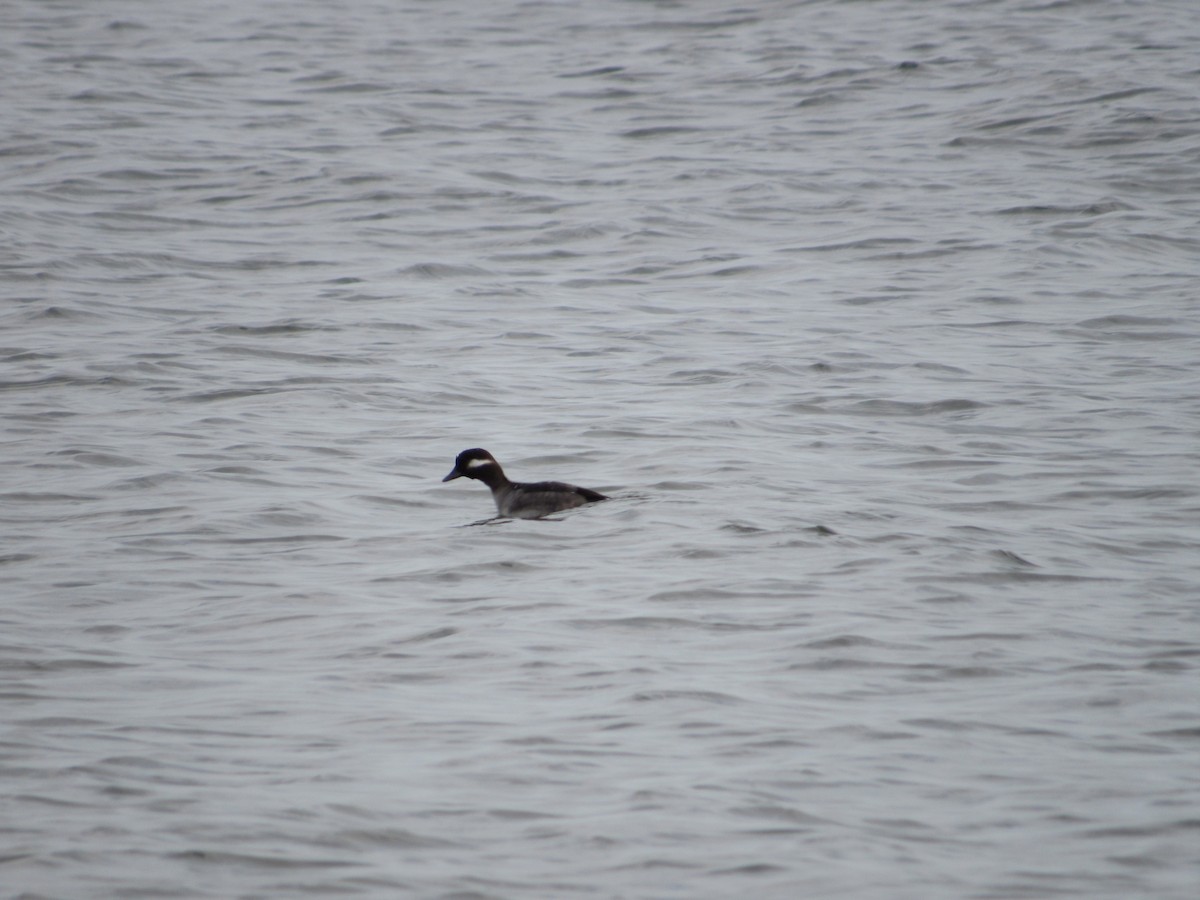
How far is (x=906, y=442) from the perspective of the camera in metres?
13.0

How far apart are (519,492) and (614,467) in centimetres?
147

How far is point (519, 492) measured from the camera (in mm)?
11008

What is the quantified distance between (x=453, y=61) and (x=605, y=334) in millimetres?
13663

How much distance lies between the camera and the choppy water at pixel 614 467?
6.50m

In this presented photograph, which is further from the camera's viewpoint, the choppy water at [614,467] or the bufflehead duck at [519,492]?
the bufflehead duck at [519,492]

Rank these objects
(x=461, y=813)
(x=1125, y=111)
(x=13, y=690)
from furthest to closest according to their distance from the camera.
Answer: (x=1125, y=111), (x=13, y=690), (x=461, y=813)

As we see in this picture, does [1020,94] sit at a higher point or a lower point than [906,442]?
higher

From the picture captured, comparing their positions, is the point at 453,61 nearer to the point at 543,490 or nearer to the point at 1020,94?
the point at 1020,94

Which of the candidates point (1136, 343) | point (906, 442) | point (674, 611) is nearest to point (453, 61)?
point (1136, 343)

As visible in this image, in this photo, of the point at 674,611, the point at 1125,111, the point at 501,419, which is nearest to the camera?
the point at 674,611

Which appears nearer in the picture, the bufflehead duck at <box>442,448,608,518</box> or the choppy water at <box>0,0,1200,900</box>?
the choppy water at <box>0,0,1200,900</box>

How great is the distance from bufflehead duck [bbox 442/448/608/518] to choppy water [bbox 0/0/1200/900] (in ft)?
0.60

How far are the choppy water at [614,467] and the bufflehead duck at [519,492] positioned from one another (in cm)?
18

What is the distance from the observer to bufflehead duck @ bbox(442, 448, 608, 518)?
35.8 feet
